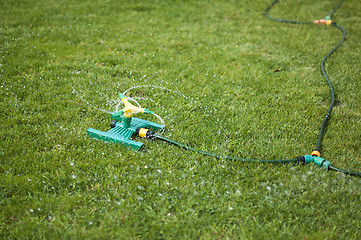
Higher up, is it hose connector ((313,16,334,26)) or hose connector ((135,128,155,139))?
hose connector ((313,16,334,26))

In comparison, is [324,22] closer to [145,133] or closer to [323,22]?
[323,22]

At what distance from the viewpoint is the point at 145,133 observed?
3010 mm

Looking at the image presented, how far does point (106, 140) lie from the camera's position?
2973 mm

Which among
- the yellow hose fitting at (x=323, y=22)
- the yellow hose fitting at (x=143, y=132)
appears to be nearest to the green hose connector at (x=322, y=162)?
the yellow hose fitting at (x=143, y=132)

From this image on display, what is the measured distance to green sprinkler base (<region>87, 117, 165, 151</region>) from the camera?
2.89 meters

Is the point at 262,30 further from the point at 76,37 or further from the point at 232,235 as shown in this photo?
the point at 232,235

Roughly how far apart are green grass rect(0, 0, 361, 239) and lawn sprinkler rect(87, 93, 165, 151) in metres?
0.09

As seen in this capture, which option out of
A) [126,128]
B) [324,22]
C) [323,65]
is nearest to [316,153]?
[126,128]

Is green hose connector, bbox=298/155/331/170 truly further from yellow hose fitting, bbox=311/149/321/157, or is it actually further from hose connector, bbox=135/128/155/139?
hose connector, bbox=135/128/155/139

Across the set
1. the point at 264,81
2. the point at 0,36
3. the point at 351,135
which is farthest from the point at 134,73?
the point at 351,135

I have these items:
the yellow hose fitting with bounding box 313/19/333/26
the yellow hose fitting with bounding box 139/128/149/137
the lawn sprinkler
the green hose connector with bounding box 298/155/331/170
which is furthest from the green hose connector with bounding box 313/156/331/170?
the yellow hose fitting with bounding box 313/19/333/26

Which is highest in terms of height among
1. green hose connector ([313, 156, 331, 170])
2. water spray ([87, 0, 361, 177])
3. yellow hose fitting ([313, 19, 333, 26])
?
yellow hose fitting ([313, 19, 333, 26])

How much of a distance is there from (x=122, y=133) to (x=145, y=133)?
0.75 ft

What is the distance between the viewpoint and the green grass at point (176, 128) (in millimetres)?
2307
